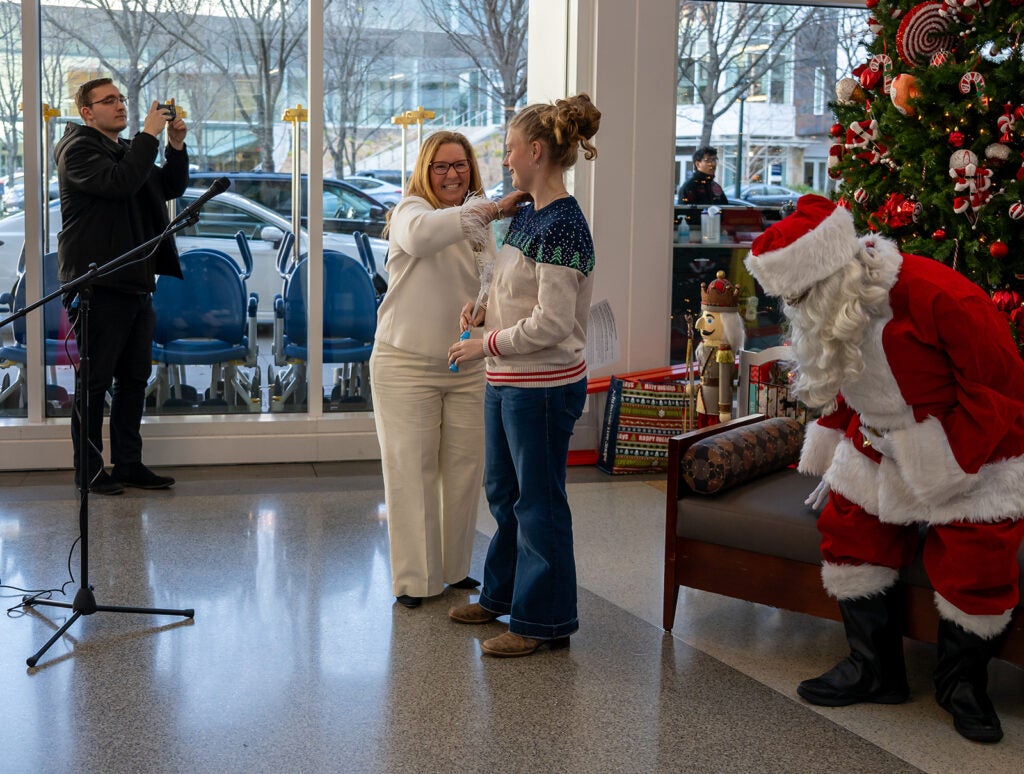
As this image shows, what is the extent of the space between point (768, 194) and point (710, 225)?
0.43 meters

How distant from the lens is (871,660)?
2984 mm

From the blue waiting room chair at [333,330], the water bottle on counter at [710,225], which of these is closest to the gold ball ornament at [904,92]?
the water bottle on counter at [710,225]

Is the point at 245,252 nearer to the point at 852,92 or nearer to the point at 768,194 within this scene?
the point at 768,194

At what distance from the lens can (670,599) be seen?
3473mm

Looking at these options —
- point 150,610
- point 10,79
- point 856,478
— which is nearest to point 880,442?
point 856,478

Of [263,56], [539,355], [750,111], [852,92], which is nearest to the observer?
[539,355]

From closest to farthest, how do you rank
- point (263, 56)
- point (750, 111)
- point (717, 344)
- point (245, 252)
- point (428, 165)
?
1. point (428, 165)
2. point (717, 344)
3. point (263, 56)
4. point (245, 252)
5. point (750, 111)

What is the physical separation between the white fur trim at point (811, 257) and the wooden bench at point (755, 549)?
2.58 feet

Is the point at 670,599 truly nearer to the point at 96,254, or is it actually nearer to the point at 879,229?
the point at 879,229

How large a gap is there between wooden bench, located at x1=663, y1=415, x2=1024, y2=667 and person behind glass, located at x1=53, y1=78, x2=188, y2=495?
2.54m

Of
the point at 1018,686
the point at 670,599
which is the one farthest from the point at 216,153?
the point at 1018,686

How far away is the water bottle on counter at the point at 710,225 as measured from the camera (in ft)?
20.7

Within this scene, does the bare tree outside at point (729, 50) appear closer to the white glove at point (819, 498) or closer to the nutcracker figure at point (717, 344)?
the nutcracker figure at point (717, 344)

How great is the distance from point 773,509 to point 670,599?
0.44 meters
